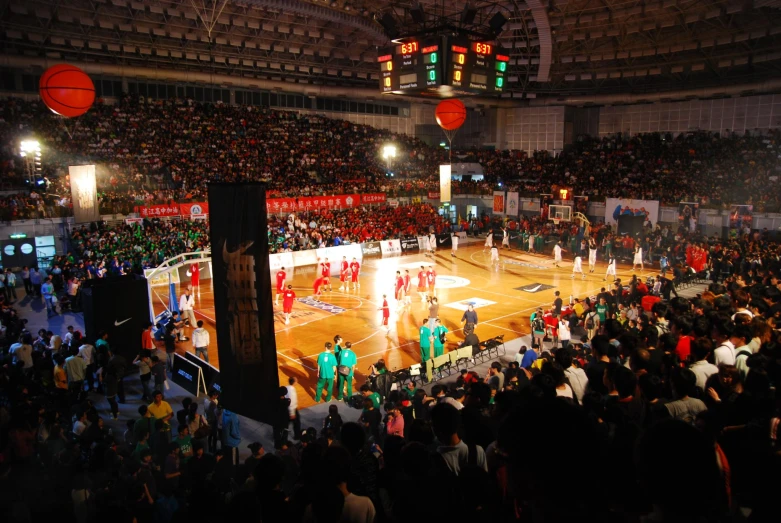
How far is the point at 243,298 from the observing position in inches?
308

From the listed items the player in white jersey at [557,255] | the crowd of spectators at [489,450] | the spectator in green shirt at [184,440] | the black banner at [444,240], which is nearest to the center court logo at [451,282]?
the player in white jersey at [557,255]


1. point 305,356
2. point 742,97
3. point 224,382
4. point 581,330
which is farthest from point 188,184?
point 742,97

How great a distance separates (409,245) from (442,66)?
49.7 feet

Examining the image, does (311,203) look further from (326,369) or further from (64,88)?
(326,369)

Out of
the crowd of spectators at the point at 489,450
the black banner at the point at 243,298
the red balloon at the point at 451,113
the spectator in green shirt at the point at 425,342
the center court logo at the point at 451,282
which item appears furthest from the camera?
the center court logo at the point at 451,282

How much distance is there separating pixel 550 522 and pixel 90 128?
37676mm

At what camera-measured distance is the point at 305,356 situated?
54.4 feet

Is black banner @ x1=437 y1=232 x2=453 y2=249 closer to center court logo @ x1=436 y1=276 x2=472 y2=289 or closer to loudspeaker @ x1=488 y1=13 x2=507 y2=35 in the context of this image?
center court logo @ x1=436 y1=276 x2=472 y2=289

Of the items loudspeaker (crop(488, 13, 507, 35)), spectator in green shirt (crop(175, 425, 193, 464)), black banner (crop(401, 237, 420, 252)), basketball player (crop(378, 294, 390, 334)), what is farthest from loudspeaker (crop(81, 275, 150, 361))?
black banner (crop(401, 237, 420, 252))

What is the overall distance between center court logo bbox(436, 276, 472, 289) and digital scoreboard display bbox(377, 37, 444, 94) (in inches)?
333

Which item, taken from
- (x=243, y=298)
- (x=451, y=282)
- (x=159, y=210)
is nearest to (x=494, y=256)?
(x=451, y=282)

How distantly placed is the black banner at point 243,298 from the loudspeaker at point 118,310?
297 inches

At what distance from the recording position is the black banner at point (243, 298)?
7602mm

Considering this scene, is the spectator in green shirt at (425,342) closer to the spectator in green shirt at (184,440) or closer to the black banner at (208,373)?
the black banner at (208,373)
